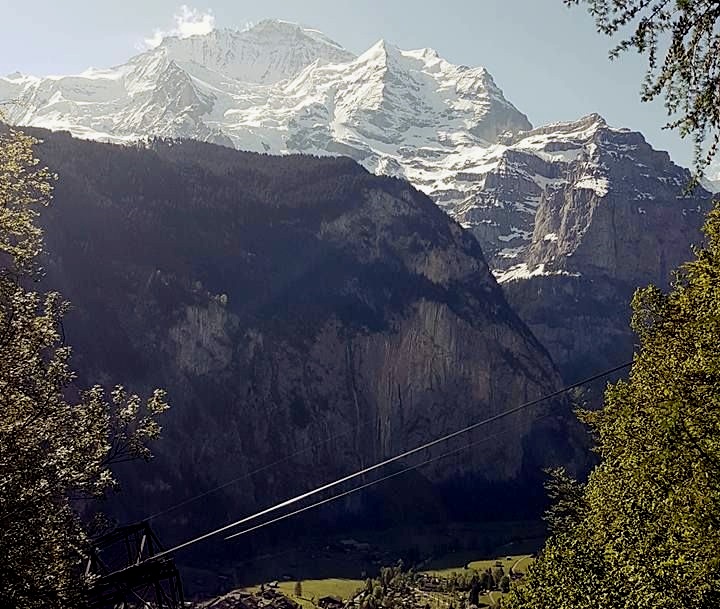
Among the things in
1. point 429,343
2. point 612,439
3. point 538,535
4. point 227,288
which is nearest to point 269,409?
point 227,288

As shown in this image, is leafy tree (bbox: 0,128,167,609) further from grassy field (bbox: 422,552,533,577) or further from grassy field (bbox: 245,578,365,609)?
grassy field (bbox: 422,552,533,577)

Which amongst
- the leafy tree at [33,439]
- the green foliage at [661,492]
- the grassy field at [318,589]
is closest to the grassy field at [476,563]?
the grassy field at [318,589]

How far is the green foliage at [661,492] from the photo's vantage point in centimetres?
1652

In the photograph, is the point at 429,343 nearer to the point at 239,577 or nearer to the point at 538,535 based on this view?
the point at 538,535

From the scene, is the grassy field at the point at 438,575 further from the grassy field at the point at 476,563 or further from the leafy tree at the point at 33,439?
the leafy tree at the point at 33,439

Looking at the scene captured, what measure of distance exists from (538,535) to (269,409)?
2724 inches

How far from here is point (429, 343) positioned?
19712 centimetres

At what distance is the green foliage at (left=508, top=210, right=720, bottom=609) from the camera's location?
16.5 metres

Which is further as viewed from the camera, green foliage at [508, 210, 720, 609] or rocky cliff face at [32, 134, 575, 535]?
rocky cliff face at [32, 134, 575, 535]

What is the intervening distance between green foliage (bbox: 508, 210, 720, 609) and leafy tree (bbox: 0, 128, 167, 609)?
12.7 m

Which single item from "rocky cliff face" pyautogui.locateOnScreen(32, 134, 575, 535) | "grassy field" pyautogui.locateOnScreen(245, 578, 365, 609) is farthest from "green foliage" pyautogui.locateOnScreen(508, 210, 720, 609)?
"rocky cliff face" pyautogui.locateOnScreen(32, 134, 575, 535)

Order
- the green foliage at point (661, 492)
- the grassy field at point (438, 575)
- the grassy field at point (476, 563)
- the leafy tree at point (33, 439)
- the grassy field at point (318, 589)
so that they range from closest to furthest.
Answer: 1. the leafy tree at point (33, 439)
2. the green foliage at point (661, 492)
3. the grassy field at point (438, 575)
4. the grassy field at point (318, 589)
5. the grassy field at point (476, 563)

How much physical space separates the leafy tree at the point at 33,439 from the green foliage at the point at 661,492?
12.7 meters

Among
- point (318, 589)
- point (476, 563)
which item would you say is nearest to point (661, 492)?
point (318, 589)
